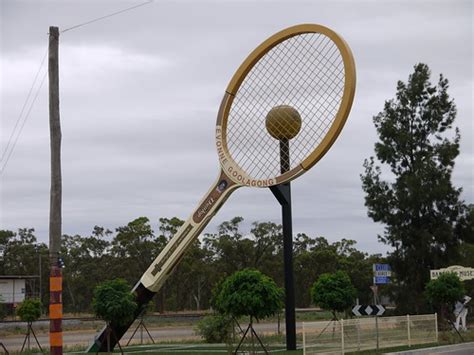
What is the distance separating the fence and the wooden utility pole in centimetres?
671

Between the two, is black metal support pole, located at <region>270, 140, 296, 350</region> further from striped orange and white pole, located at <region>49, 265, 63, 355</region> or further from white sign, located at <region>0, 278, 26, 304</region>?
white sign, located at <region>0, 278, 26, 304</region>

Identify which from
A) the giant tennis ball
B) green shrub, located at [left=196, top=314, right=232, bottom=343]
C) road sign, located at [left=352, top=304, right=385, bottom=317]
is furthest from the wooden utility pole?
green shrub, located at [left=196, top=314, right=232, bottom=343]

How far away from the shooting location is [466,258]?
175 ft

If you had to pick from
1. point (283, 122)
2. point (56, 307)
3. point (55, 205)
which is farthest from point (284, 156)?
point (56, 307)

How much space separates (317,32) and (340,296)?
8323 millimetres

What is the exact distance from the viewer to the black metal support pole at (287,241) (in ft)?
73.7

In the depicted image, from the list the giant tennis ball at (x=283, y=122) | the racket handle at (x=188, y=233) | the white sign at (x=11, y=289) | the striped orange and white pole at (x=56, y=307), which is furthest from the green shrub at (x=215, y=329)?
the white sign at (x=11, y=289)

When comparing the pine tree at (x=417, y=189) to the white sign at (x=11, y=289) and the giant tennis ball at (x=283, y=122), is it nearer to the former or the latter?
the giant tennis ball at (x=283, y=122)

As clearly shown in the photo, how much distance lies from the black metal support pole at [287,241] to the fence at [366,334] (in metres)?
1.78

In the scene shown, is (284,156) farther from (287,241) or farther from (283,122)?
(287,241)

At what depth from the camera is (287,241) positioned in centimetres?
2352

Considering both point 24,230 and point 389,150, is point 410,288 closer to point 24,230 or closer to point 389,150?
point 389,150

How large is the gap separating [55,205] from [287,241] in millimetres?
9919

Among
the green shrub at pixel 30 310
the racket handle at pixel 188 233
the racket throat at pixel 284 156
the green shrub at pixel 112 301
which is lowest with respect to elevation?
the green shrub at pixel 30 310
